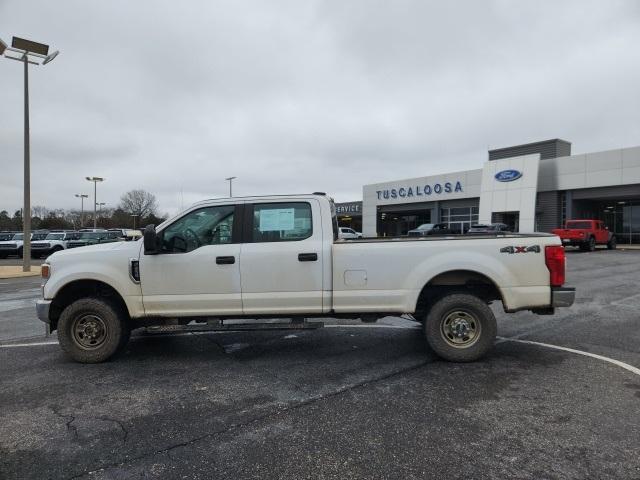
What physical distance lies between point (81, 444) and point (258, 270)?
2498mm

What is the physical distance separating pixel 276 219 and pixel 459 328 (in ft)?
8.44

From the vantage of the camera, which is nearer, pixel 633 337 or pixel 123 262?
pixel 123 262

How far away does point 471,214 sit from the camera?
39750 millimetres

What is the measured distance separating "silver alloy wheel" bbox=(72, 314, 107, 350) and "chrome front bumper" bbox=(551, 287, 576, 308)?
17.6 ft

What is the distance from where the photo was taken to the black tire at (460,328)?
16.8 ft

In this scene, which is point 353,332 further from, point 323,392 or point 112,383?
point 112,383

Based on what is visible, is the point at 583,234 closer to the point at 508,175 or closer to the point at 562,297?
the point at 508,175

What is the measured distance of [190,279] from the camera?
17.4ft

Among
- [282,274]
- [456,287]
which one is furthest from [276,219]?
[456,287]

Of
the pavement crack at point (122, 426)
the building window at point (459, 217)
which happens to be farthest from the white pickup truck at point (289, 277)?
the building window at point (459, 217)

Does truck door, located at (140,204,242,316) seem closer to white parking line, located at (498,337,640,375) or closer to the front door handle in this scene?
the front door handle

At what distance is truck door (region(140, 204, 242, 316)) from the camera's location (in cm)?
528

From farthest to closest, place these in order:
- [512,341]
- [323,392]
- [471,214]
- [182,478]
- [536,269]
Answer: [471,214] → [512,341] → [536,269] → [323,392] → [182,478]

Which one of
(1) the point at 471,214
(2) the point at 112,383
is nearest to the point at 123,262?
(2) the point at 112,383
